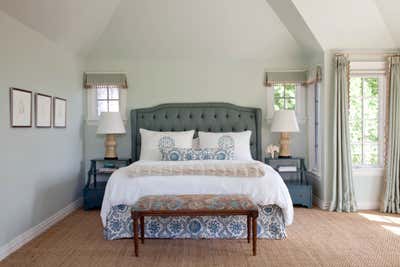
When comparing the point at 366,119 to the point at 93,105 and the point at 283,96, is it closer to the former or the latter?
the point at 283,96

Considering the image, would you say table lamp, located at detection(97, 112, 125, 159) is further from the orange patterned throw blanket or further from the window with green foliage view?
the window with green foliage view

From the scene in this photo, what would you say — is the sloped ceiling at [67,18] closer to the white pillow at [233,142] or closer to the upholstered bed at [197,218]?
the upholstered bed at [197,218]

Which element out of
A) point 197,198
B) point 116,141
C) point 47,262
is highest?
point 116,141

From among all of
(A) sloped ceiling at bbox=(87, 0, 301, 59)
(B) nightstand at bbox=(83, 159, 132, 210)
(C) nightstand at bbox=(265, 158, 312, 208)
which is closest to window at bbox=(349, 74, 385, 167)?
(C) nightstand at bbox=(265, 158, 312, 208)

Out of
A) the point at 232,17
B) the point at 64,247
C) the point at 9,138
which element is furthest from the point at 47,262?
the point at 232,17

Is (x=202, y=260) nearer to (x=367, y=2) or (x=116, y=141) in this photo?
(x=116, y=141)

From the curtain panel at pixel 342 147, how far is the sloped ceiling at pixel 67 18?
334 cm

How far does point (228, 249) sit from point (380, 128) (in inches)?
126

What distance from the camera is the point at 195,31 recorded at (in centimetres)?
579

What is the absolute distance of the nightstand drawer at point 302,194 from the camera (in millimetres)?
5484

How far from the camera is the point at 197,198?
3717mm

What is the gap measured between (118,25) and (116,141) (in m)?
1.84

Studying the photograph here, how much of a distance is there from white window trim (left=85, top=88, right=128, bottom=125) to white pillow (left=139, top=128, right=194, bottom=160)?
29.5 inches

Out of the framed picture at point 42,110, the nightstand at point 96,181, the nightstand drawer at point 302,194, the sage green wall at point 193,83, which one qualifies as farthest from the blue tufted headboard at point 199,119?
the framed picture at point 42,110
